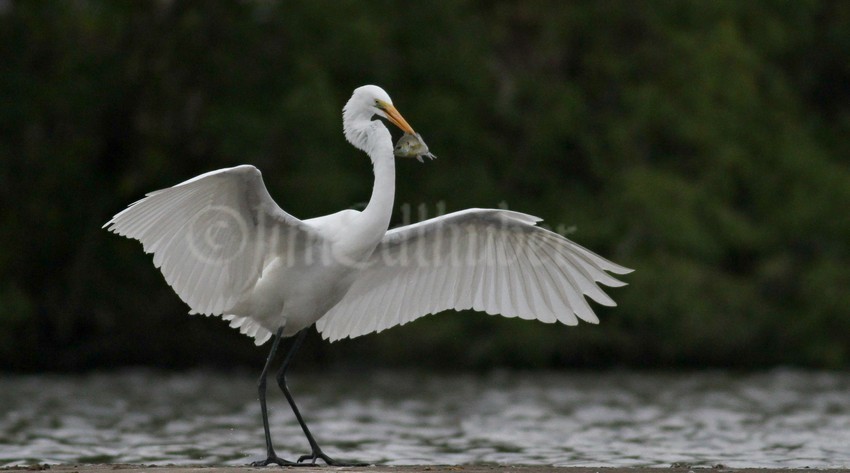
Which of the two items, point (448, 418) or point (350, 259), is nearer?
point (350, 259)

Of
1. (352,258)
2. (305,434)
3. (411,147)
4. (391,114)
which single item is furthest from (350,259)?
(305,434)

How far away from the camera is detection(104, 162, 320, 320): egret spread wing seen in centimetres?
885

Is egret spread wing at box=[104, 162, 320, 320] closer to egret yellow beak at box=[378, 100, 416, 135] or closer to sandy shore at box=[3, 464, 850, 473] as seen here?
egret yellow beak at box=[378, 100, 416, 135]

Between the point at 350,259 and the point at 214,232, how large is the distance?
1.01 m

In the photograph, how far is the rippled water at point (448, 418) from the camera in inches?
463

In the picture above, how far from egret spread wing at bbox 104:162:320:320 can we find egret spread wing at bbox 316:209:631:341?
0.99 meters

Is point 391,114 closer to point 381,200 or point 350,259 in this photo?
point 381,200

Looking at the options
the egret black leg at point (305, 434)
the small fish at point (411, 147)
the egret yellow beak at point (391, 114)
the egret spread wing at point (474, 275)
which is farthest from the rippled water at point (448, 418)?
the egret yellow beak at point (391, 114)

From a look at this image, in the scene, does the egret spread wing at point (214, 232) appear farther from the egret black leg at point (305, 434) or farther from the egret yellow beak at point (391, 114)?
the egret yellow beak at point (391, 114)

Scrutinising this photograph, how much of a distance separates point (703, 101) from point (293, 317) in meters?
18.0

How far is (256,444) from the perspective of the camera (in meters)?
13.1

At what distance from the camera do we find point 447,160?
24797 millimetres

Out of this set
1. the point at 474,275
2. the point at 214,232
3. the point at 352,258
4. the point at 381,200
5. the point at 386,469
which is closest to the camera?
the point at 386,469

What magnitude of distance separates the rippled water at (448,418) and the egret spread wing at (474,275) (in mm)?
1344
